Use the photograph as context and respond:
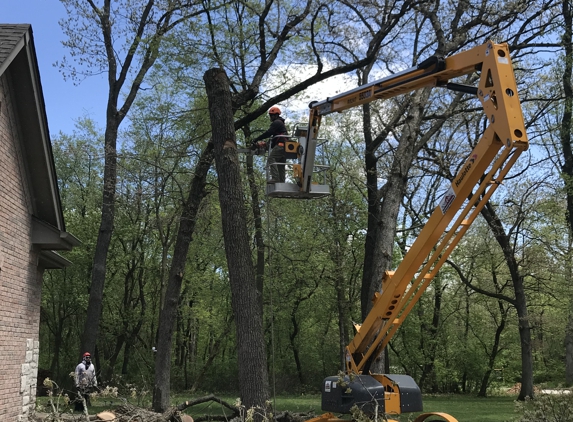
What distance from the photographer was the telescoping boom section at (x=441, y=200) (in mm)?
6941

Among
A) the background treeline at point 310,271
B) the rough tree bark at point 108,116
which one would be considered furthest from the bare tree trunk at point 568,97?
the rough tree bark at point 108,116

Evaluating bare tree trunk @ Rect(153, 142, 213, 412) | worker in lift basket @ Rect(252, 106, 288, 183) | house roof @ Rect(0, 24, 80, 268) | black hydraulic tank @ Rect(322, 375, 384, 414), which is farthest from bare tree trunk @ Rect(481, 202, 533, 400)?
house roof @ Rect(0, 24, 80, 268)

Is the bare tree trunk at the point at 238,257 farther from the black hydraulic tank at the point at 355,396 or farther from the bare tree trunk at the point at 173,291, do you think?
the bare tree trunk at the point at 173,291

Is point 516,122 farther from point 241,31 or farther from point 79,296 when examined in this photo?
point 79,296

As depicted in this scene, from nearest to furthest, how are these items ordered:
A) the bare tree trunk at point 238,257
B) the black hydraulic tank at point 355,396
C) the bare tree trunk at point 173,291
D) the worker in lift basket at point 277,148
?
the black hydraulic tank at point 355,396, the bare tree trunk at point 238,257, the worker in lift basket at point 277,148, the bare tree trunk at point 173,291

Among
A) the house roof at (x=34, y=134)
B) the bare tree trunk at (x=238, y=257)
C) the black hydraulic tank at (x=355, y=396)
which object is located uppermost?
the house roof at (x=34, y=134)

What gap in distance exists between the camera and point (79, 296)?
32.9m

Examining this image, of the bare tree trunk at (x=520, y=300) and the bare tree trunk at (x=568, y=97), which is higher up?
the bare tree trunk at (x=568, y=97)

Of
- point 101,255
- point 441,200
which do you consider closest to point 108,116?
point 101,255

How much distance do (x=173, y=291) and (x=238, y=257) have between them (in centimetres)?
655

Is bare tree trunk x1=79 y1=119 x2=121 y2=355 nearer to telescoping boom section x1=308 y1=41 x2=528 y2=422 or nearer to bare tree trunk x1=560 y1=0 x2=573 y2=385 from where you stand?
telescoping boom section x1=308 y1=41 x2=528 y2=422

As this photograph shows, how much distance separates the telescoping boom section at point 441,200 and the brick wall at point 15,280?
5226mm

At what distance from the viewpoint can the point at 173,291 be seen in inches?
578

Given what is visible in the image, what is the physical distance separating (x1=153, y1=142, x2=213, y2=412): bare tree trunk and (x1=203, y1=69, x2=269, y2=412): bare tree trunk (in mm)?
4217
